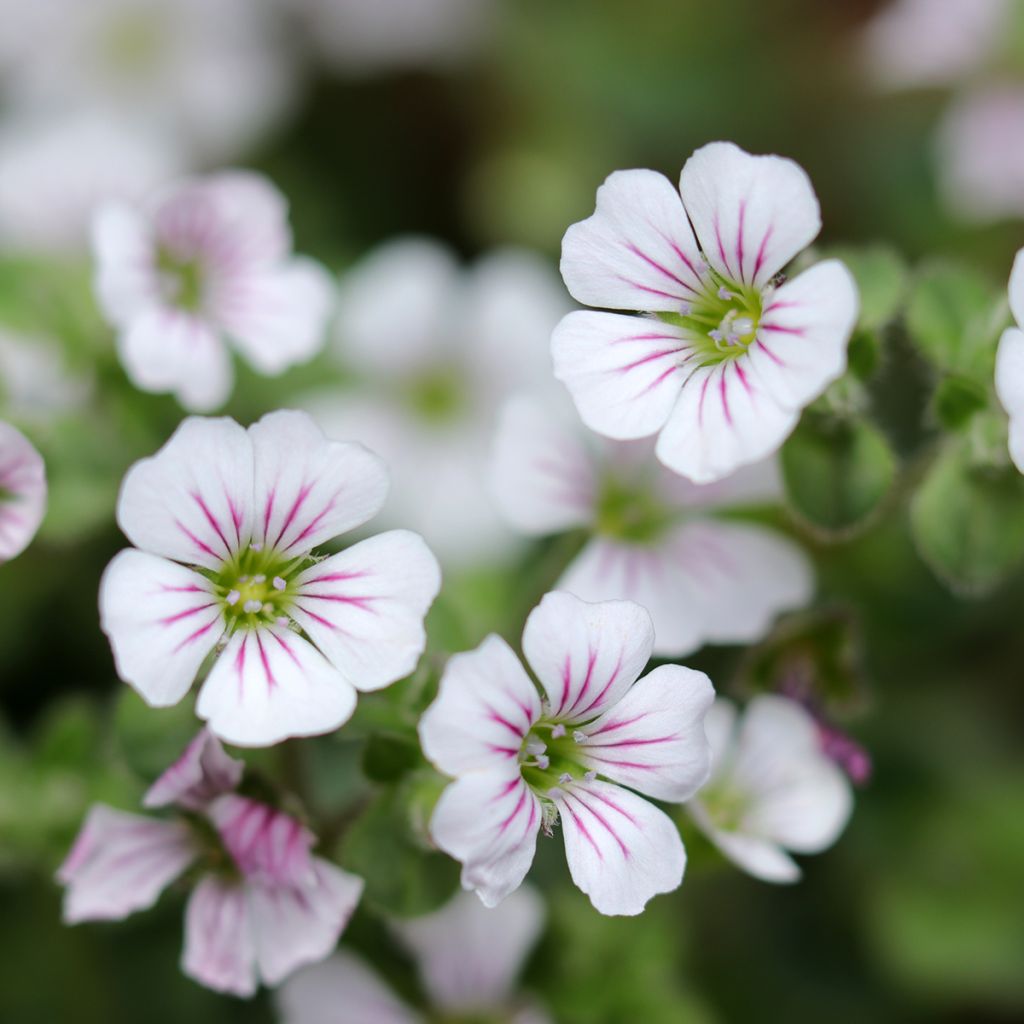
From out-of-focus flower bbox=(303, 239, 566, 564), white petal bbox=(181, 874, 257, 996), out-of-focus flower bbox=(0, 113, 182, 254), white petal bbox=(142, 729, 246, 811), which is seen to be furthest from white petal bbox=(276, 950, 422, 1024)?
out-of-focus flower bbox=(0, 113, 182, 254)

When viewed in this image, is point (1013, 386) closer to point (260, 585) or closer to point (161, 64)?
point (260, 585)

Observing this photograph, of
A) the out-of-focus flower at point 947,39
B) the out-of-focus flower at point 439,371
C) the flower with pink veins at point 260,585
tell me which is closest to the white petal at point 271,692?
the flower with pink veins at point 260,585

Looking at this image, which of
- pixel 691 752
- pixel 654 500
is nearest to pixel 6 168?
pixel 654 500

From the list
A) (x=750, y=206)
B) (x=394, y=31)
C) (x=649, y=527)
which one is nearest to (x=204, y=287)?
(x=649, y=527)

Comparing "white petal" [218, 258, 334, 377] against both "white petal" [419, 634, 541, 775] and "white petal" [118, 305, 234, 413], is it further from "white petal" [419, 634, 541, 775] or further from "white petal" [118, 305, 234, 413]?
"white petal" [419, 634, 541, 775]

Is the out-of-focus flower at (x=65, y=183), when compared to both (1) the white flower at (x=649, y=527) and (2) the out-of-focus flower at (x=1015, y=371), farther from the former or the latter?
(2) the out-of-focus flower at (x=1015, y=371)

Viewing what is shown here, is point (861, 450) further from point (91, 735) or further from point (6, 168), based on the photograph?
point (6, 168)
